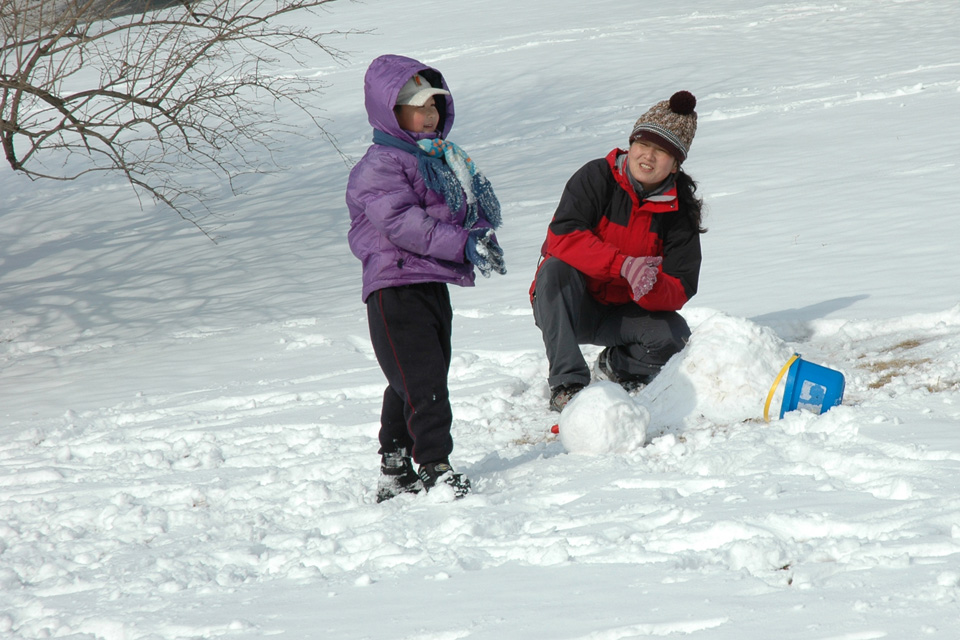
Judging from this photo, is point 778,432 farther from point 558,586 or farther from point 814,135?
point 814,135

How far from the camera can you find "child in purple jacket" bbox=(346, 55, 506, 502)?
312 cm

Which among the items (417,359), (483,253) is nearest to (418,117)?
(483,253)

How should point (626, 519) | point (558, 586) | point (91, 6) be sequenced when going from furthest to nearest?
point (91, 6) → point (626, 519) → point (558, 586)

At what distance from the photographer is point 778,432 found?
3.29m

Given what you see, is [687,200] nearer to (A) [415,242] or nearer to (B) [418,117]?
(B) [418,117]

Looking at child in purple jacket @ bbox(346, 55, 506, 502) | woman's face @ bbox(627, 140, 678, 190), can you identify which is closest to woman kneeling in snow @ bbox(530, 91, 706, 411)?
woman's face @ bbox(627, 140, 678, 190)

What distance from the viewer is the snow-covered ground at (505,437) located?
2.34 meters

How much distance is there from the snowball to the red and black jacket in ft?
2.63

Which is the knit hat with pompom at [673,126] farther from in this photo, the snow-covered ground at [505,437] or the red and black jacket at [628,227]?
the snow-covered ground at [505,437]

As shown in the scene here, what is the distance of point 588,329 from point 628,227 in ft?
1.66

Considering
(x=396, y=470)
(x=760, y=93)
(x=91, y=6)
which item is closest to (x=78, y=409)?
(x=396, y=470)

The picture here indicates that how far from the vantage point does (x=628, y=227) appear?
13.8 ft

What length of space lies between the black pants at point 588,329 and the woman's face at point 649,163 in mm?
515

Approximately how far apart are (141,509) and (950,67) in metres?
11.9
